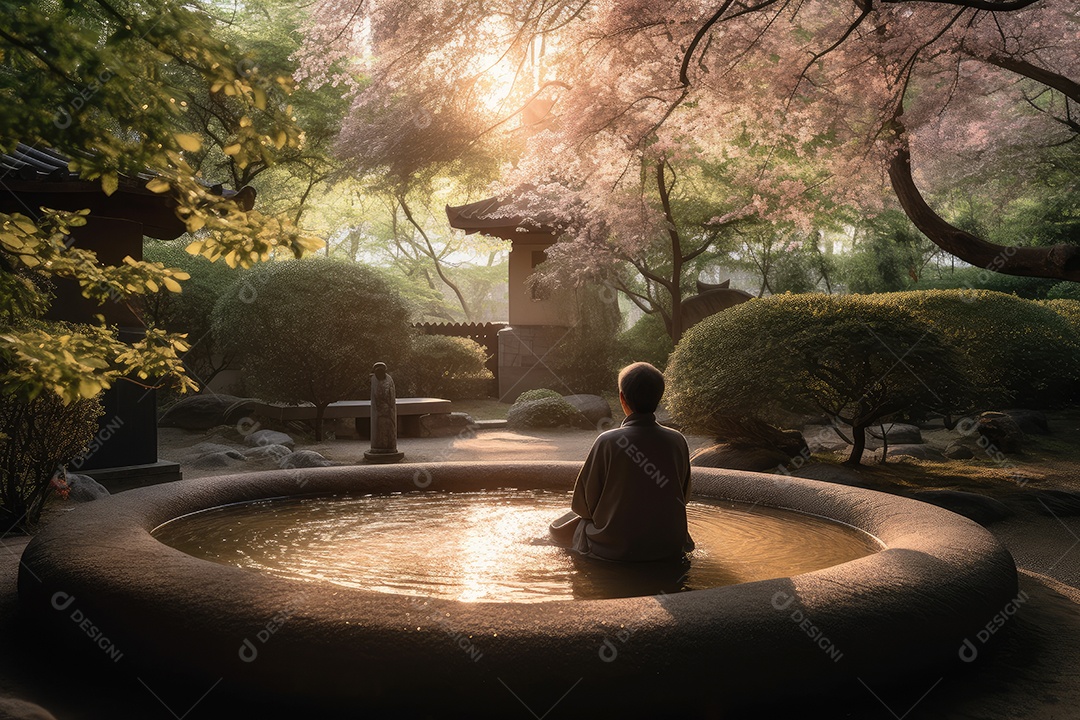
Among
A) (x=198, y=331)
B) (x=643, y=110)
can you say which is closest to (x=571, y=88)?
(x=643, y=110)

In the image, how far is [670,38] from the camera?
10391 millimetres

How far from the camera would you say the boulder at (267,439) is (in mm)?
14906

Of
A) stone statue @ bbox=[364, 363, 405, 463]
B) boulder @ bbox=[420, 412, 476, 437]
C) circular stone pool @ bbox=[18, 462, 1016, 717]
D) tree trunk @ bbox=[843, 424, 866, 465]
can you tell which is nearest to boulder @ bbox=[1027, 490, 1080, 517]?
tree trunk @ bbox=[843, 424, 866, 465]

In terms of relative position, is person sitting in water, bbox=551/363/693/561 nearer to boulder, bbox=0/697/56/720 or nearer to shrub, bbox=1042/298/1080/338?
boulder, bbox=0/697/56/720

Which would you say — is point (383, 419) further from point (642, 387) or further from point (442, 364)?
point (442, 364)

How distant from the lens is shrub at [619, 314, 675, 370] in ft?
80.0

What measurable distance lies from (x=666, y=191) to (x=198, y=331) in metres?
12.4

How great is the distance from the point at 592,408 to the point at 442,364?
4.80 meters

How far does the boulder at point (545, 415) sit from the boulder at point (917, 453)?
7.82m

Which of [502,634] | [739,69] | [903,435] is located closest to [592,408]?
[903,435]

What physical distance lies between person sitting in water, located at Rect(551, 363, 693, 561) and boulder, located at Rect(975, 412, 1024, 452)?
32.8 ft

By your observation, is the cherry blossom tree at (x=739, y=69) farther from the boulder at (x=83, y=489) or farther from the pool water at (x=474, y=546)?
the boulder at (x=83, y=489)

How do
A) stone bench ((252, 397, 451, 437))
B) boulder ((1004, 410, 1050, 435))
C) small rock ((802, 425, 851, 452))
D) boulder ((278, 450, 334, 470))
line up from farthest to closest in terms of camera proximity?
stone bench ((252, 397, 451, 437)) < boulder ((1004, 410, 1050, 435)) < small rock ((802, 425, 851, 452)) < boulder ((278, 450, 334, 470))

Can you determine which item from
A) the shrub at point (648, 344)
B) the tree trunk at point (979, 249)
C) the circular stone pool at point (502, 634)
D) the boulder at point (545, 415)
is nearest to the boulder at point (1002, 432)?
the tree trunk at point (979, 249)
